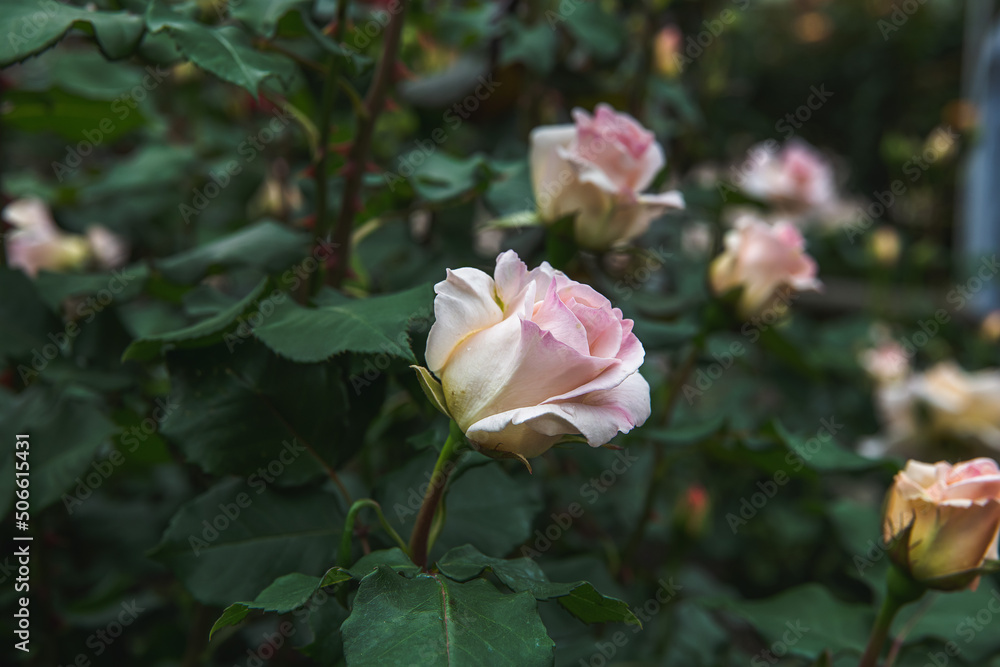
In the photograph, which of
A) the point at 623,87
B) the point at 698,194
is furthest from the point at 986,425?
the point at 623,87

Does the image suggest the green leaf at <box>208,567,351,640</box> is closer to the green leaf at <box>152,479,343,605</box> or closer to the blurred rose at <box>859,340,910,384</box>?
the green leaf at <box>152,479,343,605</box>

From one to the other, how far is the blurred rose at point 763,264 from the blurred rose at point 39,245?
0.81m

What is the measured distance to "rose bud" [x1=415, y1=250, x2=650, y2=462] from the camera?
0.32 meters

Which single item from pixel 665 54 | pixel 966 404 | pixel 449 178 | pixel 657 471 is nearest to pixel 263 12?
pixel 449 178

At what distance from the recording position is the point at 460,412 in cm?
35

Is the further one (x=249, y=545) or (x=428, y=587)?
(x=249, y=545)

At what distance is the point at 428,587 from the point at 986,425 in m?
1.15

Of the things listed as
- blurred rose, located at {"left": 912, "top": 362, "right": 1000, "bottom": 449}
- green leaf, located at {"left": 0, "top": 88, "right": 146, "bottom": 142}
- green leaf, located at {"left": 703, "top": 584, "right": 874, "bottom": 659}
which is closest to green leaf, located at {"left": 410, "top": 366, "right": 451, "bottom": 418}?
green leaf, located at {"left": 703, "top": 584, "right": 874, "bottom": 659}

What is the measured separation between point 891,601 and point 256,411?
437mm

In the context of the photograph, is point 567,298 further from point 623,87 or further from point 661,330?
point 623,87

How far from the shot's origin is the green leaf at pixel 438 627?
301mm

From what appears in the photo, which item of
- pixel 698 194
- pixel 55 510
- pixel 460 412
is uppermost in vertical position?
pixel 460 412

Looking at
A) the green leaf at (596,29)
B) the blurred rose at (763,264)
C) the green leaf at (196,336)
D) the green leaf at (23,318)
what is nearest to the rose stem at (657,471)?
the blurred rose at (763,264)

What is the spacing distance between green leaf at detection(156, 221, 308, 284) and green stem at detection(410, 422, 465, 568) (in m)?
0.25
